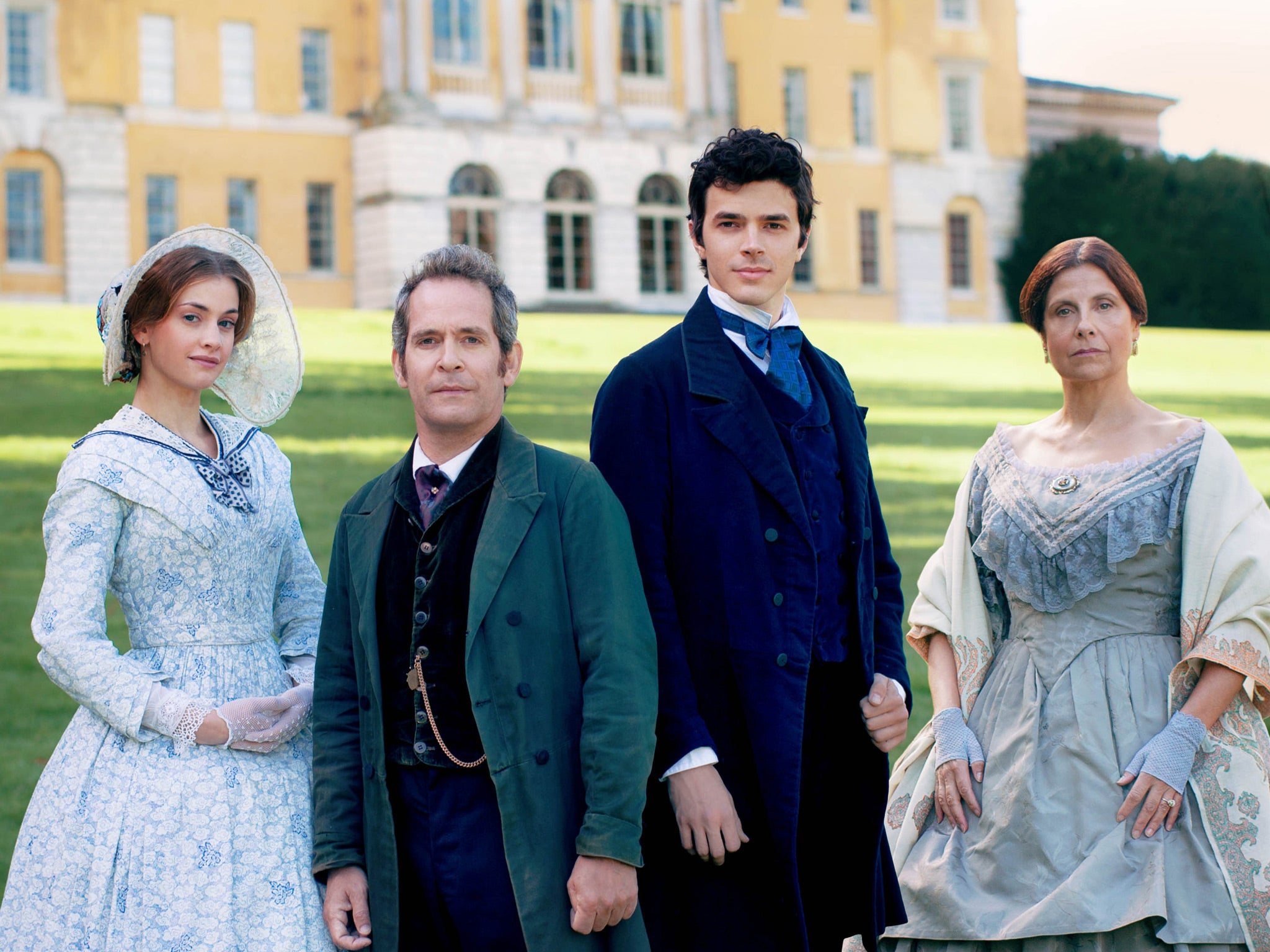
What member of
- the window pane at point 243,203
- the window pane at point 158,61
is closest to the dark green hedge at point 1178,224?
the window pane at point 243,203

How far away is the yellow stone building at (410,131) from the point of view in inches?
1160

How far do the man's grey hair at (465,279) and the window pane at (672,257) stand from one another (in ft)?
105

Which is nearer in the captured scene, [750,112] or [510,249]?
[510,249]

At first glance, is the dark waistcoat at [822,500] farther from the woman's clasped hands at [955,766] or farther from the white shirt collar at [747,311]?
the woman's clasped hands at [955,766]

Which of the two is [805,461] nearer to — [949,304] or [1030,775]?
[1030,775]

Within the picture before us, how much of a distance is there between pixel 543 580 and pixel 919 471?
32.9 feet

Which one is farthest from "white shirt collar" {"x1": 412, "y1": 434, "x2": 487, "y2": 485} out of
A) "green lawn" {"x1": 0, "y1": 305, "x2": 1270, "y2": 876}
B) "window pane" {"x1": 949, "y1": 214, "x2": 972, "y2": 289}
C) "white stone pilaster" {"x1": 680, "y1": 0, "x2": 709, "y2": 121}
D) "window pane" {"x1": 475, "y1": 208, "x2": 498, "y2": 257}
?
"window pane" {"x1": 949, "y1": 214, "x2": 972, "y2": 289}

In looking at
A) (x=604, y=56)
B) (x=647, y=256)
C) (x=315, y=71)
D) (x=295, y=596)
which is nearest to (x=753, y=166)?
(x=295, y=596)

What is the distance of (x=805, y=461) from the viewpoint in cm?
320

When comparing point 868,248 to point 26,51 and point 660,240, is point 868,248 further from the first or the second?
point 26,51

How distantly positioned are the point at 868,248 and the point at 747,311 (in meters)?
36.5

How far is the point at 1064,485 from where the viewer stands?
12.6 ft

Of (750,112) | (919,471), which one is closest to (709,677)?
(919,471)

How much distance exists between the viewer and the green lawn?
25.9 feet
